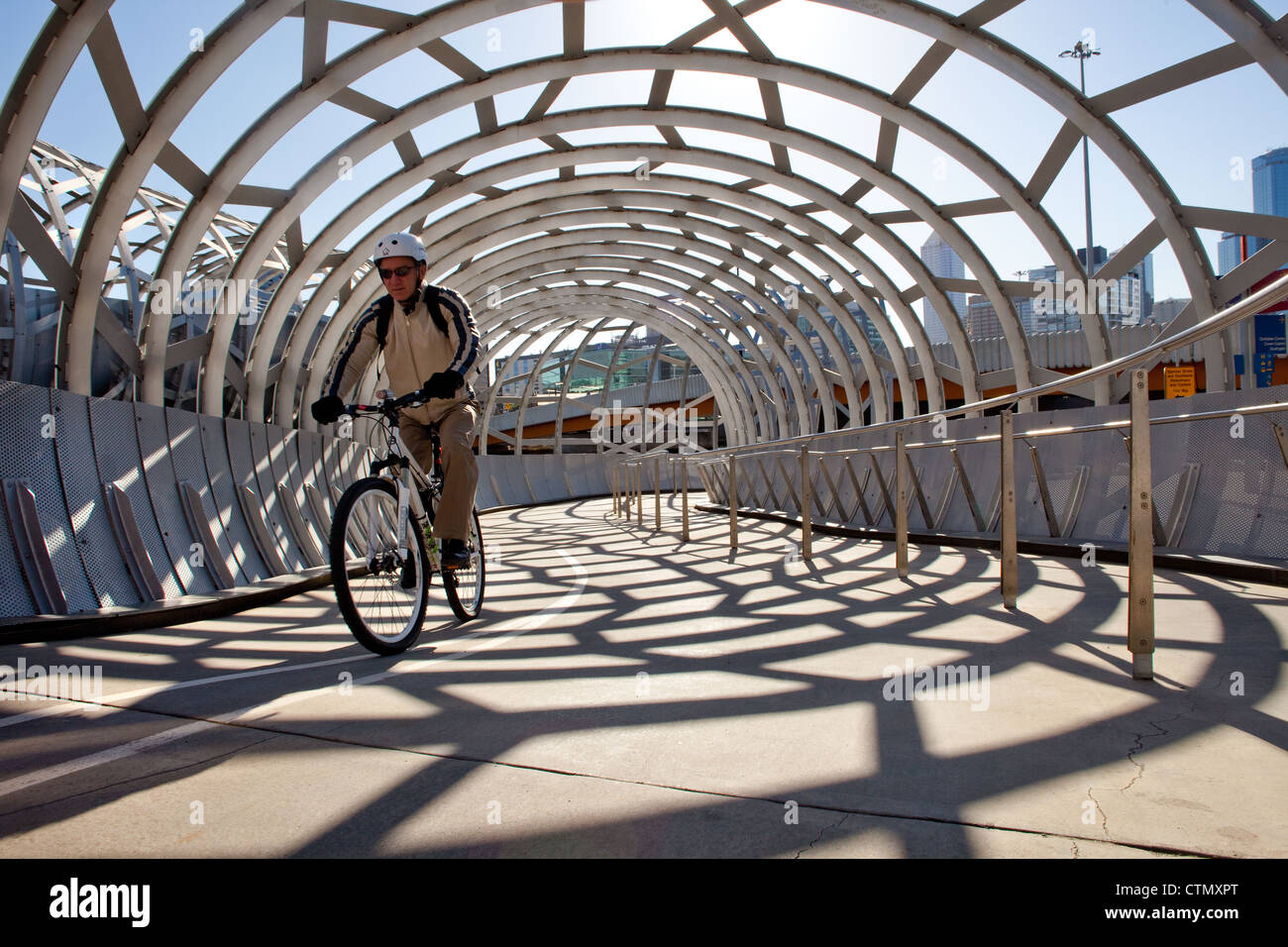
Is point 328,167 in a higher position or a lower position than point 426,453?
higher

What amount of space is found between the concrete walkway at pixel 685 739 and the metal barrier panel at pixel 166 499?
4.85 feet

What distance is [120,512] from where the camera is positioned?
623cm

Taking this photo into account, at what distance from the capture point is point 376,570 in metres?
4.42

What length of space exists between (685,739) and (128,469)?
5.77 meters

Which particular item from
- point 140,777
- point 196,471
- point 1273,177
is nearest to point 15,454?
point 196,471

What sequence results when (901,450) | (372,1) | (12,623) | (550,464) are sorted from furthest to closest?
1. (550,464)
2. (372,1)
3. (901,450)
4. (12,623)

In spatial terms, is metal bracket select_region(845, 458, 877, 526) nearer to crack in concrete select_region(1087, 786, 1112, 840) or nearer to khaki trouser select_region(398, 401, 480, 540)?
khaki trouser select_region(398, 401, 480, 540)

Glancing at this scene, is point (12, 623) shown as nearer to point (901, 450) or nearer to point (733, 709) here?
point (733, 709)

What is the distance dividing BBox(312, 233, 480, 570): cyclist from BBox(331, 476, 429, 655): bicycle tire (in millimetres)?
251

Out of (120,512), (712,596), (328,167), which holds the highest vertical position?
(328,167)

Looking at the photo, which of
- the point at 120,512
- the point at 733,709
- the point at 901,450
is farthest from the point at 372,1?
the point at 733,709

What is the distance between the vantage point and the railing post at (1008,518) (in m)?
4.88

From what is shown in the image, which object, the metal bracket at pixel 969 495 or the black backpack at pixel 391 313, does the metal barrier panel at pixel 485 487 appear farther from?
the black backpack at pixel 391 313
